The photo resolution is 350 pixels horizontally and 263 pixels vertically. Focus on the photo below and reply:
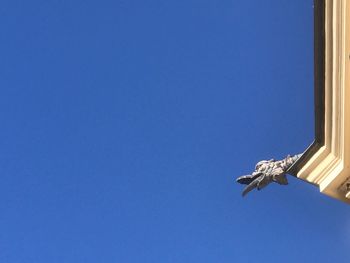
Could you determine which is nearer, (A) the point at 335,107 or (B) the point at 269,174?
(A) the point at 335,107

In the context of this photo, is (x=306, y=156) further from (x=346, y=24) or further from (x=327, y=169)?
(x=346, y=24)

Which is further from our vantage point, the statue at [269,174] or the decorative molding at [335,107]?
the statue at [269,174]

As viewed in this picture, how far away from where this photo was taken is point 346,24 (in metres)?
12.0

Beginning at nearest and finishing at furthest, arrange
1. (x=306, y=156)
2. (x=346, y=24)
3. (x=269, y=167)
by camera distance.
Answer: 1. (x=346, y=24)
2. (x=306, y=156)
3. (x=269, y=167)

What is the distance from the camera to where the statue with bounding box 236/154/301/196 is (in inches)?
529

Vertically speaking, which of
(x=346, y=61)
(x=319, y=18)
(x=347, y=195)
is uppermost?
(x=319, y=18)

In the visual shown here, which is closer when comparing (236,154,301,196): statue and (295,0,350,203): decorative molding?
(295,0,350,203): decorative molding

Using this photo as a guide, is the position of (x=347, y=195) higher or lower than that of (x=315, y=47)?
lower

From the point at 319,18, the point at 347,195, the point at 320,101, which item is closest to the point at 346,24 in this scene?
the point at 319,18

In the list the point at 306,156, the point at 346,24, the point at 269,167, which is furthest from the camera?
the point at 269,167

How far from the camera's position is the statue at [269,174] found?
13.4 meters

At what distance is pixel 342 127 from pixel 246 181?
266cm

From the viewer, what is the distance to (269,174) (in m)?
13.6

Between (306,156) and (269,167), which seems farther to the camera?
(269,167)
